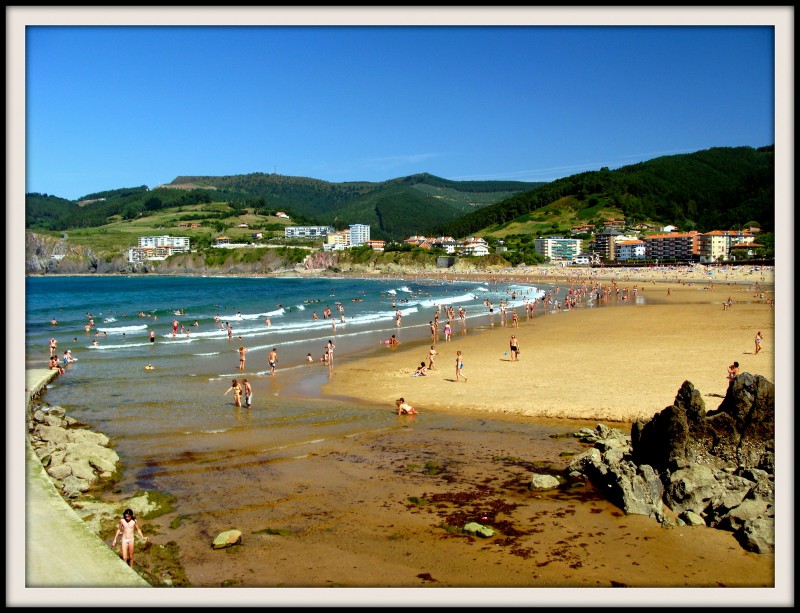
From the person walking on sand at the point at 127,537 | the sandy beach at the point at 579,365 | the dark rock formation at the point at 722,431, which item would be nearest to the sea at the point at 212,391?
the sandy beach at the point at 579,365

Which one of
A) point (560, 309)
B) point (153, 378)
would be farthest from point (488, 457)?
point (560, 309)

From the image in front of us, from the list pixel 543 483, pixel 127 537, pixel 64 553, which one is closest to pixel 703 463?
pixel 543 483

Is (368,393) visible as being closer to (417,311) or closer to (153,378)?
(153,378)

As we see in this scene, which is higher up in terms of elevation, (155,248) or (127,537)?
(155,248)

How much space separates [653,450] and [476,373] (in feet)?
42.2

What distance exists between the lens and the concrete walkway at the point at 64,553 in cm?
577

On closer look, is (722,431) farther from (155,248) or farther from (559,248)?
(155,248)

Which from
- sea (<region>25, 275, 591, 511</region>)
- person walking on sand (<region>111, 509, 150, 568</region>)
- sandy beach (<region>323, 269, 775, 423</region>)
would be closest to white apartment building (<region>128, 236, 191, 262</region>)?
sea (<region>25, 275, 591, 511</region>)

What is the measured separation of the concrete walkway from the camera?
5770mm

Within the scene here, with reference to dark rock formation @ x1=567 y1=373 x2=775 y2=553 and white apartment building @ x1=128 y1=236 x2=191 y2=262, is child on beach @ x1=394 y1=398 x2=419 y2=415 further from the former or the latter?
white apartment building @ x1=128 y1=236 x2=191 y2=262

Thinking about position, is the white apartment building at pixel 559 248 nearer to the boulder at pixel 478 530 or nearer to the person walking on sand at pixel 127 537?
the boulder at pixel 478 530

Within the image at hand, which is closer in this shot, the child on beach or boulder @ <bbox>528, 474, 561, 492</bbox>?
boulder @ <bbox>528, 474, 561, 492</bbox>

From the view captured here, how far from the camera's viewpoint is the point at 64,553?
21.0 ft
